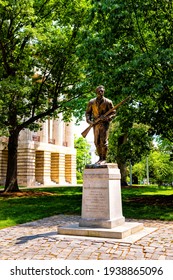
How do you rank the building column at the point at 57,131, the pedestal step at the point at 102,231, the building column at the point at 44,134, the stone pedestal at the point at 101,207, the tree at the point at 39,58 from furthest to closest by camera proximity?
the building column at the point at 57,131, the building column at the point at 44,134, the tree at the point at 39,58, the stone pedestal at the point at 101,207, the pedestal step at the point at 102,231

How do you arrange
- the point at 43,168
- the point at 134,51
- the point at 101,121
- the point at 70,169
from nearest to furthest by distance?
the point at 101,121
the point at 134,51
the point at 43,168
the point at 70,169

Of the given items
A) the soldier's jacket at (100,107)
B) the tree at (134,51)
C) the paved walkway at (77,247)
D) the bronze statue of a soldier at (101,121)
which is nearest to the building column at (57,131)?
the tree at (134,51)

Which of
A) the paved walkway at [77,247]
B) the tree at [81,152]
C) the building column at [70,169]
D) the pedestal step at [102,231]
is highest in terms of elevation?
the tree at [81,152]

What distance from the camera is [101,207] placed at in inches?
374

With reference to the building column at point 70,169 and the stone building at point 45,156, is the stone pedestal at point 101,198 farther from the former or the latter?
the building column at point 70,169

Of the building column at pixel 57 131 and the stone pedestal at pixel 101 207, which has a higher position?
the building column at pixel 57 131

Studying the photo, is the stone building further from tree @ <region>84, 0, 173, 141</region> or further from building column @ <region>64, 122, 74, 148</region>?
tree @ <region>84, 0, 173, 141</region>

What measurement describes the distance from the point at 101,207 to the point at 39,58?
16853 mm

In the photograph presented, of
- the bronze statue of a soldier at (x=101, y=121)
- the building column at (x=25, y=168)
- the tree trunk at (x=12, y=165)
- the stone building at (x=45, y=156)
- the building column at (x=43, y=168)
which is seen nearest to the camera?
the bronze statue of a soldier at (x=101, y=121)

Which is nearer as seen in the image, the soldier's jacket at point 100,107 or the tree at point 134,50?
the soldier's jacket at point 100,107

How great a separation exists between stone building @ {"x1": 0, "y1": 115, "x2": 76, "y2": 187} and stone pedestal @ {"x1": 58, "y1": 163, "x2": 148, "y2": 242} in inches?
1078

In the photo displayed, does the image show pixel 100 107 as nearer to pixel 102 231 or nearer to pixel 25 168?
pixel 102 231

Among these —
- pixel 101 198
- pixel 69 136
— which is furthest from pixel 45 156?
pixel 101 198

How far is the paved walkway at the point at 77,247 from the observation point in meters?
7.27
